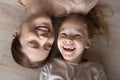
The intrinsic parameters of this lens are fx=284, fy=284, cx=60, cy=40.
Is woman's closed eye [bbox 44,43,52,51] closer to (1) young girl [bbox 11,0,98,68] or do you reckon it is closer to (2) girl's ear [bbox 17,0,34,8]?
(1) young girl [bbox 11,0,98,68]

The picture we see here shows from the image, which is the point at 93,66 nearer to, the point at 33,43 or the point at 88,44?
the point at 88,44

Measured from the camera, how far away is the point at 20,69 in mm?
1296

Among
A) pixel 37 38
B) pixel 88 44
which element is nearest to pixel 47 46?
pixel 37 38

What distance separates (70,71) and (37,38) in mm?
200

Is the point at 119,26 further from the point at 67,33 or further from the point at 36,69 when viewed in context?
the point at 36,69

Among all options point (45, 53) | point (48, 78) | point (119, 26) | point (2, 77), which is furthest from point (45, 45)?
point (119, 26)

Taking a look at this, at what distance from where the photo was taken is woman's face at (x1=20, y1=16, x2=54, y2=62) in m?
1.18

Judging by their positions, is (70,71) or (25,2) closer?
(70,71)

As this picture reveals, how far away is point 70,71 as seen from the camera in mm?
1211

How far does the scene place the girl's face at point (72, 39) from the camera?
119 centimetres

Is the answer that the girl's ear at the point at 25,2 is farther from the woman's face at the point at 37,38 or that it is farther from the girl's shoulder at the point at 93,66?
the girl's shoulder at the point at 93,66

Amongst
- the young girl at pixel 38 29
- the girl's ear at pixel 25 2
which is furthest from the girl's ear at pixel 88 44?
the girl's ear at pixel 25 2

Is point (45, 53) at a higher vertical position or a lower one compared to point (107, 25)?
lower

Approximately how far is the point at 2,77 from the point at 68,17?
0.40 m
